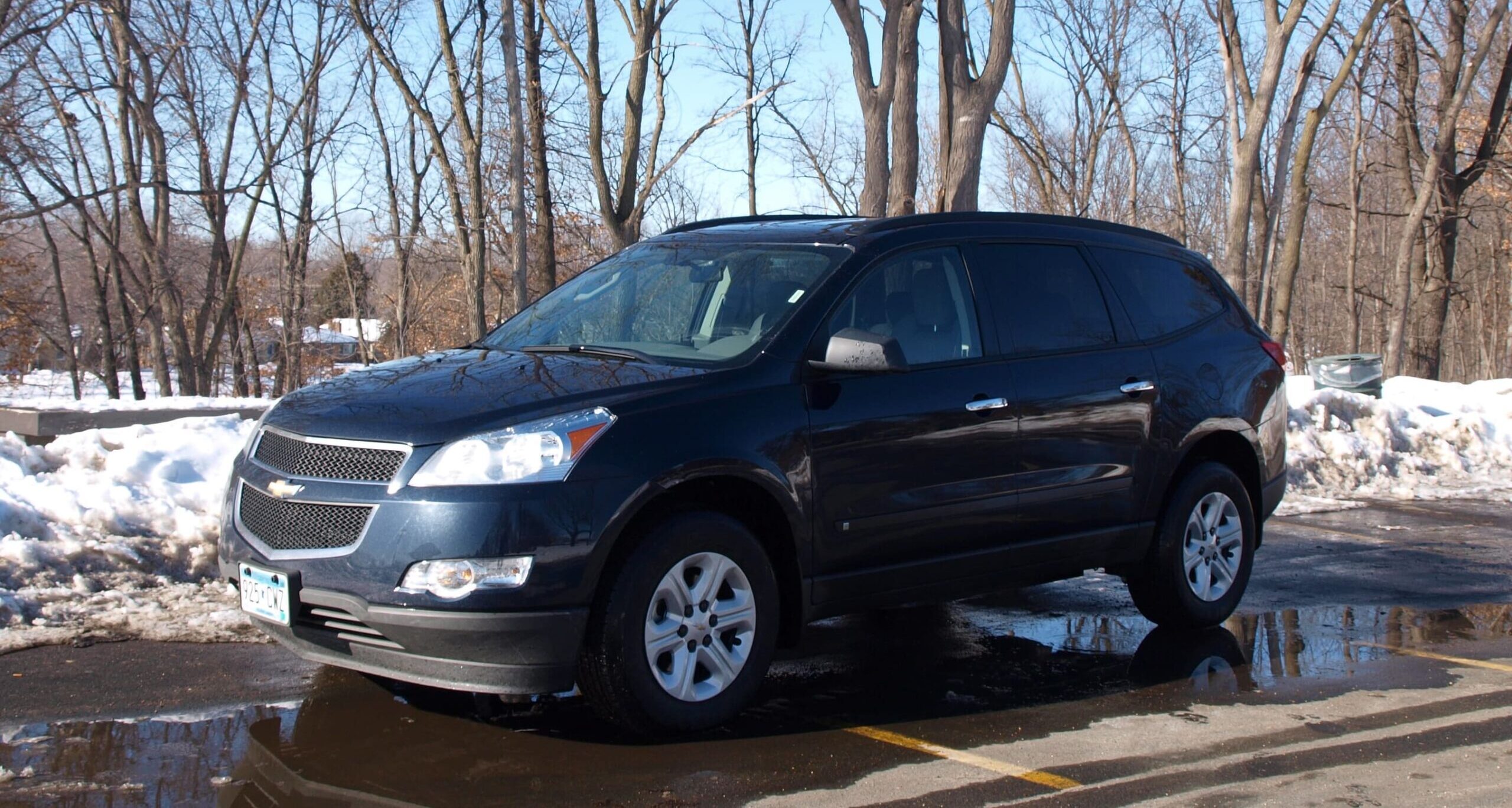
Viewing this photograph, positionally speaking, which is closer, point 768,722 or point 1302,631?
point 768,722

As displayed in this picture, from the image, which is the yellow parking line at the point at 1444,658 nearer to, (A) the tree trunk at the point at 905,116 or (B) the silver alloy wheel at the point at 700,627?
(B) the silver alloy wheel at the point at 700,627

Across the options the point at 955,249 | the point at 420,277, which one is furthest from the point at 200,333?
the point at 955,249

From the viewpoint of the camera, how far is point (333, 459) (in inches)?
170

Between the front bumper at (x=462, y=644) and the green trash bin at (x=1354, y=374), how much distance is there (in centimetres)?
1758

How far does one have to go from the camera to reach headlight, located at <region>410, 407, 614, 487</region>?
409 cm

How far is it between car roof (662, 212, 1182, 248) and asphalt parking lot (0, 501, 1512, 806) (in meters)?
1.86

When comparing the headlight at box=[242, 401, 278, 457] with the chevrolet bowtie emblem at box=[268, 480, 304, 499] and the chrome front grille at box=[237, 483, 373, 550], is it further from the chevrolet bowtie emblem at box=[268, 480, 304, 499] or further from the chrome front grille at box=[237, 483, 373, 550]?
the chevrolet bowtie emblem at box=[268, 480, 304, 499]

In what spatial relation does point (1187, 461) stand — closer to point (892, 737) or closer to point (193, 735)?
point (892, 737)

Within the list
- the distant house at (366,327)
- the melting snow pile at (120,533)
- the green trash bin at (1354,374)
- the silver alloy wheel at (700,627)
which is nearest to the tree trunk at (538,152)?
the melting snow pile at (120,533)

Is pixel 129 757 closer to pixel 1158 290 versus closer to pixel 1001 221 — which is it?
pixel 1001 221

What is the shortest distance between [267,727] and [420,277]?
50184 millimetres

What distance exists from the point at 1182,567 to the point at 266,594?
417 cm

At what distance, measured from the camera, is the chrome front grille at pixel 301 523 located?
4176mm

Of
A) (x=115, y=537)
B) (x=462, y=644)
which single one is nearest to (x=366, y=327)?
(x=115, y=537)
